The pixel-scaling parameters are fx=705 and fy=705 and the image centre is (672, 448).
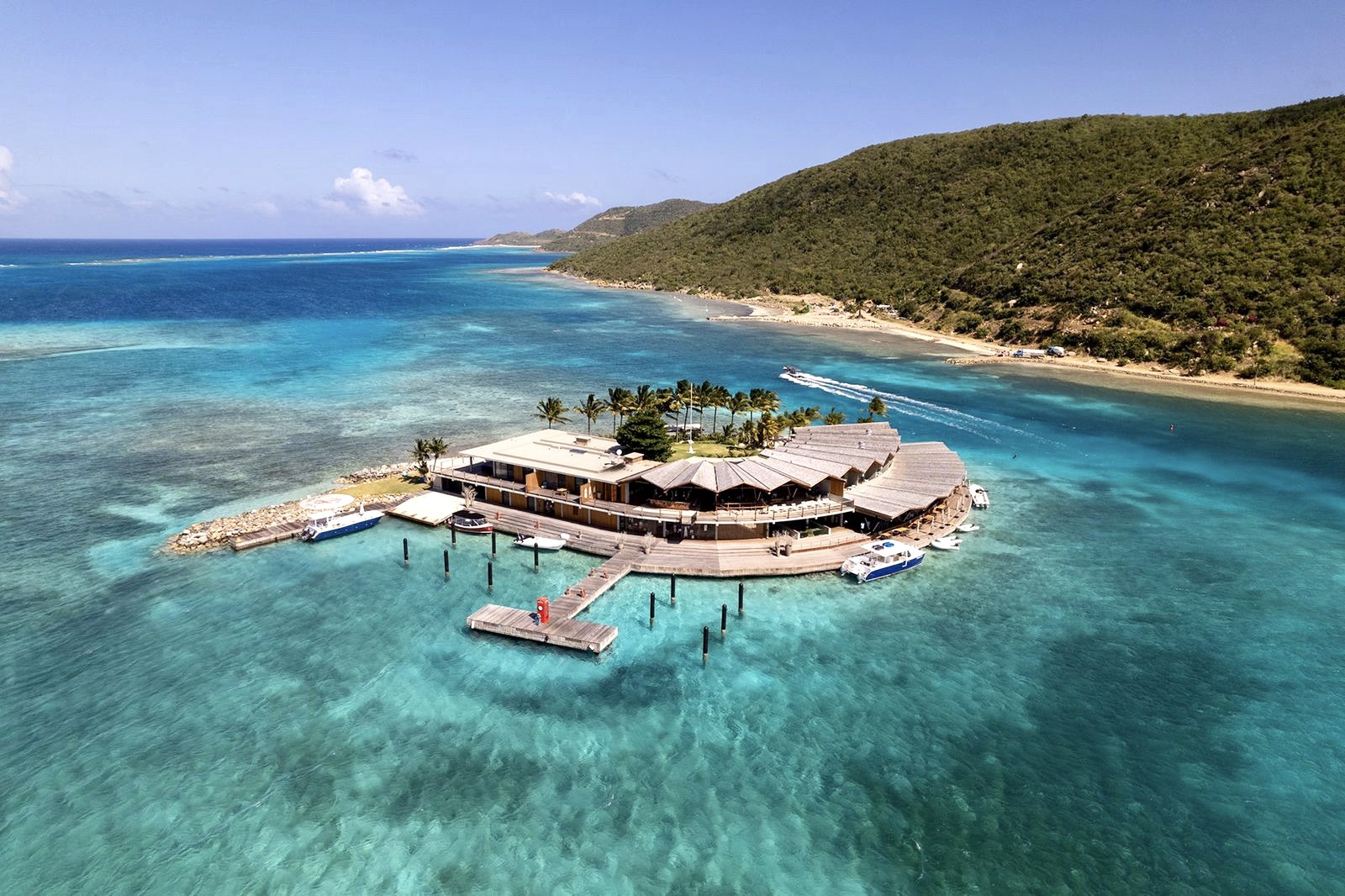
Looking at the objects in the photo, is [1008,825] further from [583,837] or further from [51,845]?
[51,845]

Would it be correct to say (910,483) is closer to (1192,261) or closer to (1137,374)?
(1137,374)

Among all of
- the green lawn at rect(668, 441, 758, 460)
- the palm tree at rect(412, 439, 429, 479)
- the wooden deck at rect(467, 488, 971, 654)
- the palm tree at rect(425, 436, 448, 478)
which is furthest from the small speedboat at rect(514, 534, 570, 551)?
the palm tree at rect(412, 439, 429, 479)

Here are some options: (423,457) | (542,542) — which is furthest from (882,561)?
(423,457)

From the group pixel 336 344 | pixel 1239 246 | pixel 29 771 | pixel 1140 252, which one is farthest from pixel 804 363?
pixel 29 771

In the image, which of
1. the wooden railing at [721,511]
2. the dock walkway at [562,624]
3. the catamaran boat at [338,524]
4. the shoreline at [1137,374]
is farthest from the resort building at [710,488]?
the shoreline at [1137,374]

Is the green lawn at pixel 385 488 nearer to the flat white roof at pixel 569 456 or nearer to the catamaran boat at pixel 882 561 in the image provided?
the flat white roof at pixel 569 456
